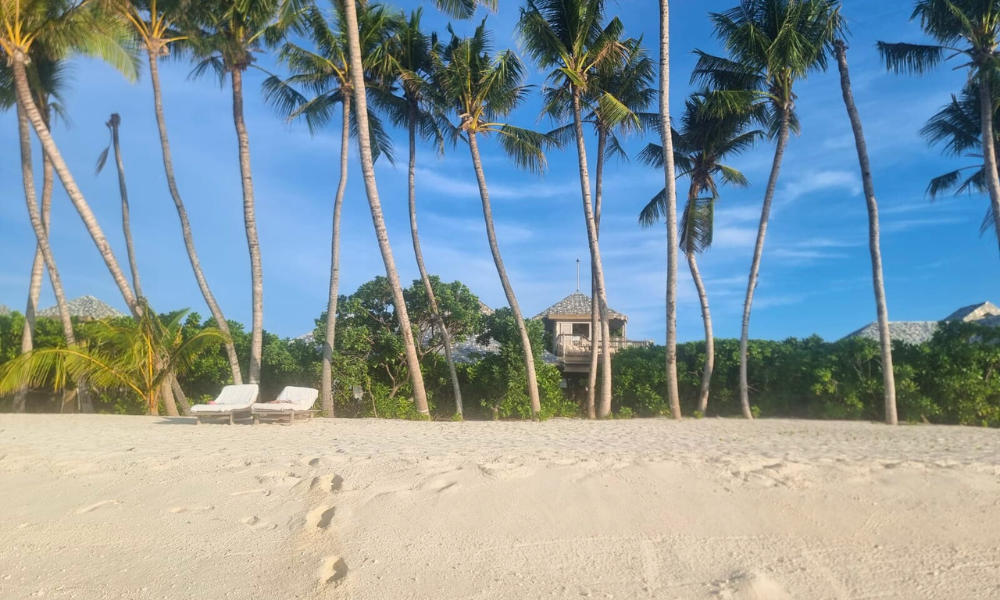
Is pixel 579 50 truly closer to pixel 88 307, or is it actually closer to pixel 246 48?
pixel 246 48

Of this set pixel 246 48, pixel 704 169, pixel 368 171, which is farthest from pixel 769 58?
pixel 246 48

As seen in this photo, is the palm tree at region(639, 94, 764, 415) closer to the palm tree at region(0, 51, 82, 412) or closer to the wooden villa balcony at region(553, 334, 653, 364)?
the wooden villa balcony at region(553, 334, 653, 364)

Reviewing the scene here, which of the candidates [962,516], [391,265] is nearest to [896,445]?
[962,516]

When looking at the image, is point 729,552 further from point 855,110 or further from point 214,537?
point 855,110

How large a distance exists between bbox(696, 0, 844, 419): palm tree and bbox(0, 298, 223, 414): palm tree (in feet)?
43.2

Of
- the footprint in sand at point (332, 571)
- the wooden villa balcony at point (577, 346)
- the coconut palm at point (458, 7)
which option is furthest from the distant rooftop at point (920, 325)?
the footprint in sand at point (332, 571)

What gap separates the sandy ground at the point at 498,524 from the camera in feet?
15.2

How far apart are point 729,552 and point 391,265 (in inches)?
440

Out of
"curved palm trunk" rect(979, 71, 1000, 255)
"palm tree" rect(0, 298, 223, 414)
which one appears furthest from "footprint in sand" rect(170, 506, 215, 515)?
"curved palm trunk" rect(979, 71, 1000, 255)

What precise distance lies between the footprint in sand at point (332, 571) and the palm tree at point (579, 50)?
1283 cm

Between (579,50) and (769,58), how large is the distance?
4.54m

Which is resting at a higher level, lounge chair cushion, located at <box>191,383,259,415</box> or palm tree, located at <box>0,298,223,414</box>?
palm tree, located at <box>0,298,223,414</box>

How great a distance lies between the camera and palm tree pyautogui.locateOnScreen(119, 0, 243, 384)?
53.1 feet

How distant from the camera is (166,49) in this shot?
1689 centimetres
